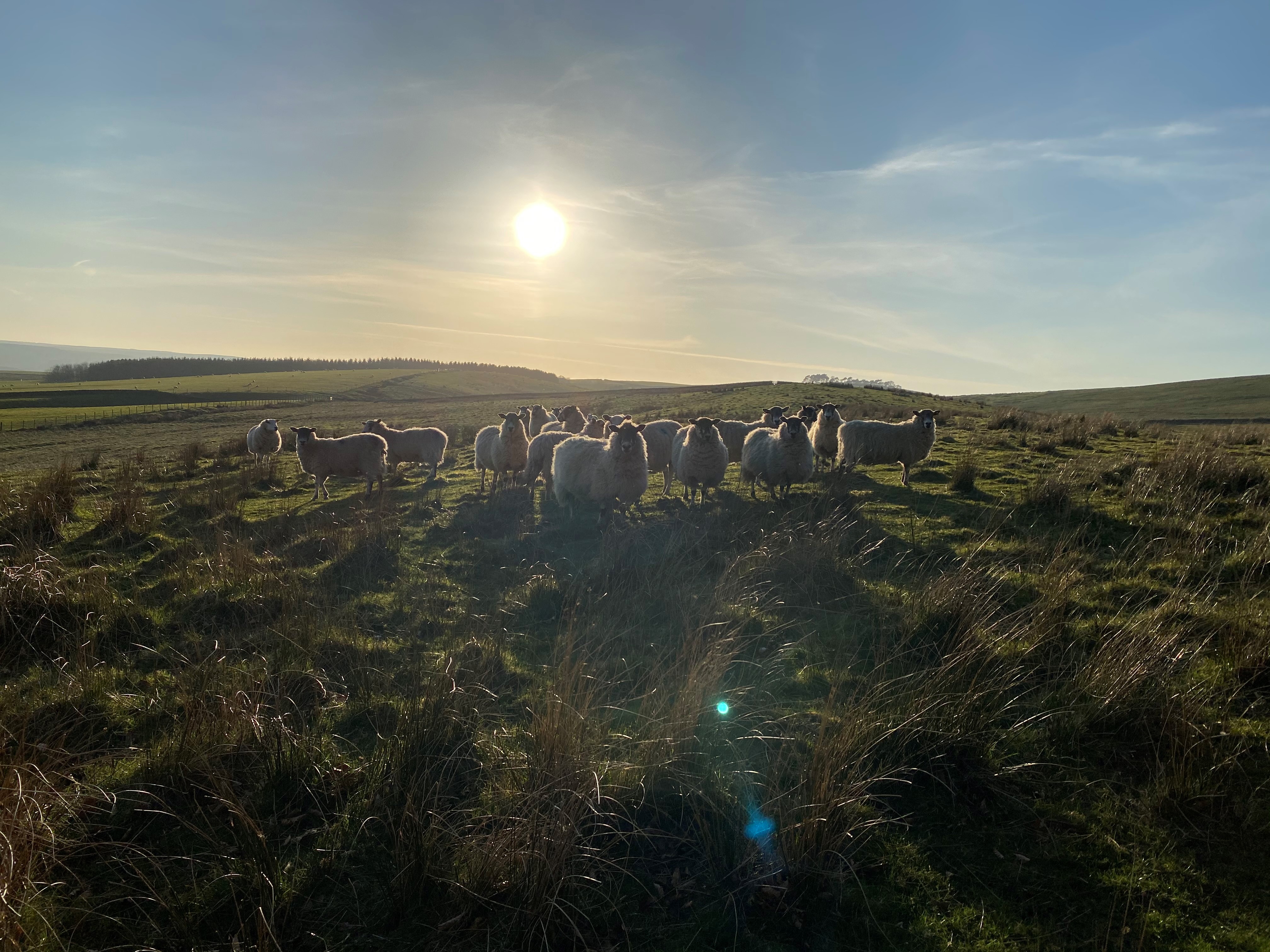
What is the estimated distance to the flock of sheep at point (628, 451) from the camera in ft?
43.9

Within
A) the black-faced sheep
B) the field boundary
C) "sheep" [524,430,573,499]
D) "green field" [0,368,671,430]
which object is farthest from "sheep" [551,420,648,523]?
"green field" [0,368,671,430]

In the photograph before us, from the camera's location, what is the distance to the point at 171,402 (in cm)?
7075

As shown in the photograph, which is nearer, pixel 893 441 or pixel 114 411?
pixel 893 441

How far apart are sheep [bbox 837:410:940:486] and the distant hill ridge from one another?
12111 centimetres

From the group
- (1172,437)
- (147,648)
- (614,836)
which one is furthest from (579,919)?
(1172,437)

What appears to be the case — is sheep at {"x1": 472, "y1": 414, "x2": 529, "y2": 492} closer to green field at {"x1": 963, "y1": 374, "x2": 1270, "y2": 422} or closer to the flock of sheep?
the flock of sheep

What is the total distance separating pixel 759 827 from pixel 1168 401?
8951 cm

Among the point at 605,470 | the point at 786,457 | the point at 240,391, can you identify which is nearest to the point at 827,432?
the point at 786,457

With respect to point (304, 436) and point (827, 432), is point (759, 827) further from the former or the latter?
point (304, 436)

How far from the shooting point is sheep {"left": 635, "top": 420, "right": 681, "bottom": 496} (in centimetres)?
1752

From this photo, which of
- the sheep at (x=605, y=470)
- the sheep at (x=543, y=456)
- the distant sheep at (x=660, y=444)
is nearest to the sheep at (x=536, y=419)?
the sheep at (x=543, y=456)

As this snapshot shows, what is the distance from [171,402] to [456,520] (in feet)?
255

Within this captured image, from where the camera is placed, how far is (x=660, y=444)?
57.6 feet

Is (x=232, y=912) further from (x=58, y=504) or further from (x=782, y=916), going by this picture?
(x=58, y=504)
